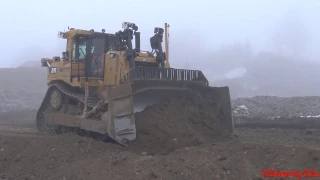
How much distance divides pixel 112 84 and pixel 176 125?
205 cm

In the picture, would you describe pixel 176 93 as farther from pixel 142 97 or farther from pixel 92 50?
pixel 92 50

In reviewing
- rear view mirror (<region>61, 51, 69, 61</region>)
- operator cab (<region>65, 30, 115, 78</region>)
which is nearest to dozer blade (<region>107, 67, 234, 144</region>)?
operator cab (<region>65, 30, 115, 78</region>)

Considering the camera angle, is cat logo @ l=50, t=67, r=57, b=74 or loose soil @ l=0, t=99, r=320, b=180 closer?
loose soil @ l=0, t=99, r=320, b=180

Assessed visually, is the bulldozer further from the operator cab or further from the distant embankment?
the distant embankment

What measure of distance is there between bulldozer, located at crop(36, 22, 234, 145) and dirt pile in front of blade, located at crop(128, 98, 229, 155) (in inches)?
7.0

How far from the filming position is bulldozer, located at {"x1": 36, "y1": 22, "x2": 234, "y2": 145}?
31.6 ft

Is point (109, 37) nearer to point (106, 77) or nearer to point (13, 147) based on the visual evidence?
point (106, 77)

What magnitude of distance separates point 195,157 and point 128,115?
1892 mm

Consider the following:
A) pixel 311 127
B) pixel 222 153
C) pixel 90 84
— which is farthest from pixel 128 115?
pixel 311 127

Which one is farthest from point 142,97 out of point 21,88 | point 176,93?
point 21,88

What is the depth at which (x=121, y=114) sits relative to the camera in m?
9.55

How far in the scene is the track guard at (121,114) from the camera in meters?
9.52

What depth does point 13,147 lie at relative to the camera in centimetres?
1051

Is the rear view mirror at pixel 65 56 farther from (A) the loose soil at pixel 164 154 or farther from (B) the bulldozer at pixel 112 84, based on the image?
(A) the loose soil at pixel 164 154
